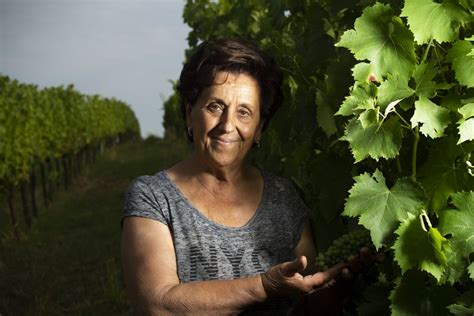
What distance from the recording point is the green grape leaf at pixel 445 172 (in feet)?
6.75

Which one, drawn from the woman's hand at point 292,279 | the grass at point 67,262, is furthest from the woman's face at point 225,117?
the grass at point 67,262

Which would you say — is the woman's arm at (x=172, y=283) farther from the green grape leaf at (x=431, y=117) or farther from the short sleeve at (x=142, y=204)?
the green grape leaf at (x=431, y=117)

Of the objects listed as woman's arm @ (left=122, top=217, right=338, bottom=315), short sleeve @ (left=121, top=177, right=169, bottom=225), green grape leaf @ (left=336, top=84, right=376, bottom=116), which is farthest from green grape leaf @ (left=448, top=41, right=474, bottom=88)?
short sleeve @ (left=121, top=177, right=169, bottom=225)

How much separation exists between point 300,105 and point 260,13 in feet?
12.1

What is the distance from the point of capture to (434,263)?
1995 millimetres

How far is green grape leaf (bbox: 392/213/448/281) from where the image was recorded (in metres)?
1.97

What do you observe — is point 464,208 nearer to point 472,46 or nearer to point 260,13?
point 472,46

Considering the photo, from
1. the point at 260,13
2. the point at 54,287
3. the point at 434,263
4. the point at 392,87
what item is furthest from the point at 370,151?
the point at 54,287

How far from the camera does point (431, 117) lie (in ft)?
6.52

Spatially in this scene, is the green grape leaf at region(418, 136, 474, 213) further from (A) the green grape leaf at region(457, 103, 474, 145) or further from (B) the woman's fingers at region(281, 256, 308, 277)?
(B) the woman's fingers at region(281, 256, 308, 277)

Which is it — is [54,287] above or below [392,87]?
below

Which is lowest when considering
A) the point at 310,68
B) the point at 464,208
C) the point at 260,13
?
the point at 464,208

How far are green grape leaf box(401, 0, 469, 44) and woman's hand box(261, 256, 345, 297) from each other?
30.4 inches

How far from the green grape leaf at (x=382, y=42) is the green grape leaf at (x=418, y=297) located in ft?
1.98
